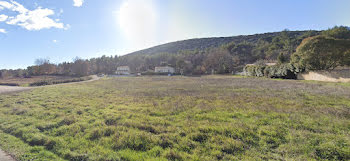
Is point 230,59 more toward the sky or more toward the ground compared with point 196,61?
more toward the ground

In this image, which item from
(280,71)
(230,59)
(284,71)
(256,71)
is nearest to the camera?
(284,71)

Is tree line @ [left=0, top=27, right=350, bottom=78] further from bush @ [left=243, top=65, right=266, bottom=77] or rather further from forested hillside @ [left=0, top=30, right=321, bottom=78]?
bush @ [left=243, top=65, right=266, bottom=77]

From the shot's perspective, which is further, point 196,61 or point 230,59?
point 196,61

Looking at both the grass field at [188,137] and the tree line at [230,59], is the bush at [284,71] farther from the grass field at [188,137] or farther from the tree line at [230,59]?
the grass field at [188,137]

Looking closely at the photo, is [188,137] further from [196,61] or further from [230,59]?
[196,61]

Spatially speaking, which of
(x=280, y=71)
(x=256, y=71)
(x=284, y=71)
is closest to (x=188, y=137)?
(x=284, y=71)

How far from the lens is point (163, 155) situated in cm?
357

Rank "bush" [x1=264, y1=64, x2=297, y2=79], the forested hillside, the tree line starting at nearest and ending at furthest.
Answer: the tree line < "bush" [x1=264, y1=64, x2=297, y2=79] < the forested hillside

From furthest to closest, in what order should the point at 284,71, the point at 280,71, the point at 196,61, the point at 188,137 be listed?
1. the point at 196,61
2. the point at 280,71
3. the point at 284,71
4. the point at 188,137

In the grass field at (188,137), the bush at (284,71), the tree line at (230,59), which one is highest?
the tree line at (230,59)

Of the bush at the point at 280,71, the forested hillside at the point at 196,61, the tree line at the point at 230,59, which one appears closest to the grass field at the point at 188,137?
the tree line at the point at 230,59

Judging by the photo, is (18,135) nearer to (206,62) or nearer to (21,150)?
(21,150)

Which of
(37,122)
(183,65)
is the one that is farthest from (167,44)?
(37,122)

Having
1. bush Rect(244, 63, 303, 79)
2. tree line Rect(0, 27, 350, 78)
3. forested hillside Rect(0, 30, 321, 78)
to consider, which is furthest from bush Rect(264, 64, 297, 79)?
forested hillside Rect(0, 30, 321, 78)
